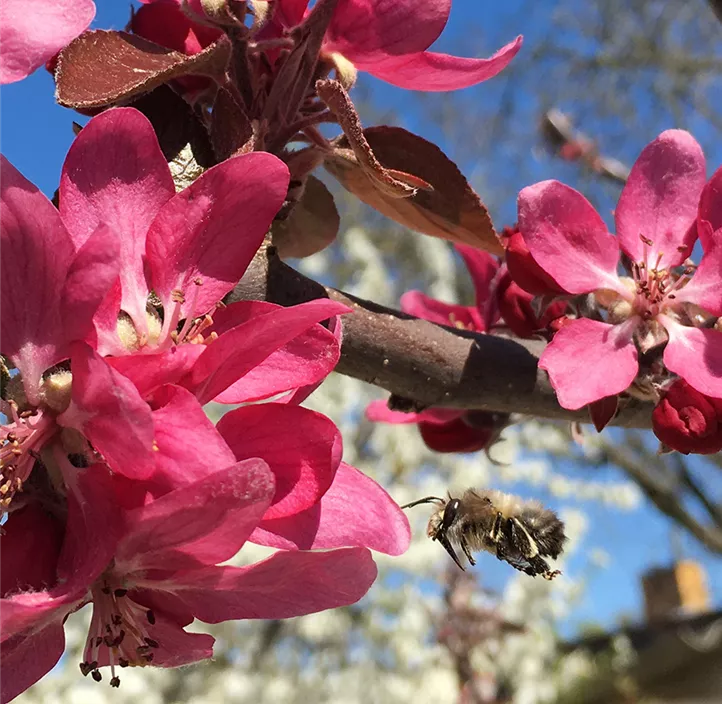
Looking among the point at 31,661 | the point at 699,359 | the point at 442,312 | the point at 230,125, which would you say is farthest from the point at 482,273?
the point at 31,661

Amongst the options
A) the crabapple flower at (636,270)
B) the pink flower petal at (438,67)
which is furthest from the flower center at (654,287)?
the pink flower petal at (438,67)

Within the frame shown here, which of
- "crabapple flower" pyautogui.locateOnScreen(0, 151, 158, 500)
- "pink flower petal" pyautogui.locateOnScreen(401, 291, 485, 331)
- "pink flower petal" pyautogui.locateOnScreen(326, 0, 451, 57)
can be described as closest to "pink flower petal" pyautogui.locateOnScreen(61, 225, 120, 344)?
"crabapple flower" pyautogui.locateOnScreen(0, 151, 158, 500)

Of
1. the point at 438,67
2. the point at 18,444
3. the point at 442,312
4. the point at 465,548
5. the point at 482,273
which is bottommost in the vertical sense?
the point at 465,548

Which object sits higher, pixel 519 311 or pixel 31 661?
pixel 519 311

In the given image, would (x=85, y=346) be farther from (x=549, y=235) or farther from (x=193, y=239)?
(x=549, y=235)

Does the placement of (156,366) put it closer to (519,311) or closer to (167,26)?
(167,26)

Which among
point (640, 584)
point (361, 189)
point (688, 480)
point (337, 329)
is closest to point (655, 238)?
point (361, 189)
